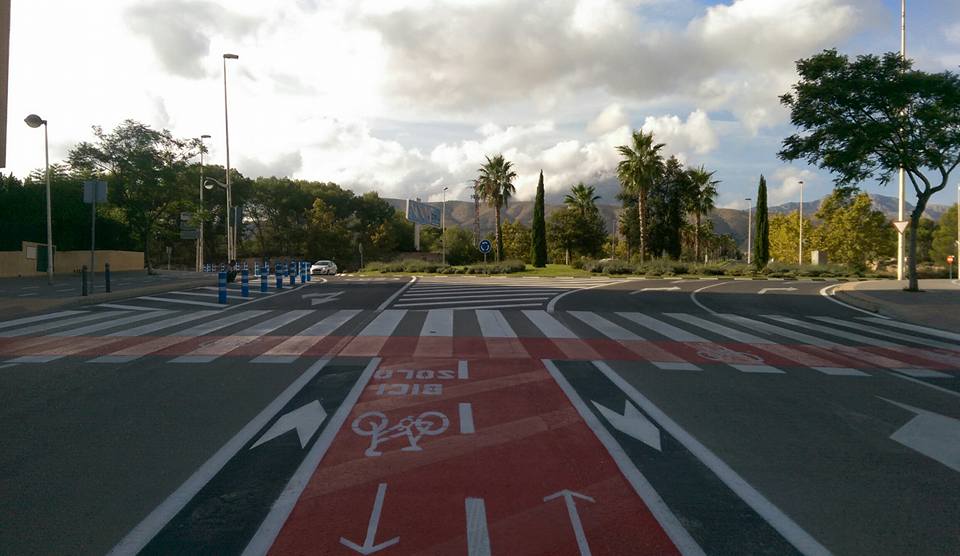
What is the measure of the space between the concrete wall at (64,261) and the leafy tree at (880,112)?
3898cm

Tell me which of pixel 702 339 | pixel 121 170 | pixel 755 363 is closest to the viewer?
pixel 755 363

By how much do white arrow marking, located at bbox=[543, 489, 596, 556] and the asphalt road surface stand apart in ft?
0.06

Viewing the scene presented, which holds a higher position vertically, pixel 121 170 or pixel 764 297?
pixel 121 170

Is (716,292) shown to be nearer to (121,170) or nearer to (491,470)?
(491,470)

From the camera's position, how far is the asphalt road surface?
436 cm

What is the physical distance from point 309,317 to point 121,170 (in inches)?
1074

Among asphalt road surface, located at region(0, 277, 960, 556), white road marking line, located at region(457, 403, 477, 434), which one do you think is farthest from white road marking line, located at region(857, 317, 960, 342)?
white road marking line, located at region(457, 403, 477, 434)

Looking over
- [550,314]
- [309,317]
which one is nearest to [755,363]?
[550,314]

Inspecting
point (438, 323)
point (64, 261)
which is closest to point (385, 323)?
point (438, 323)

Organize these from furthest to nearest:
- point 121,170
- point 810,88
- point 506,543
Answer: point 121,170 < point 810,88 < point 506,543

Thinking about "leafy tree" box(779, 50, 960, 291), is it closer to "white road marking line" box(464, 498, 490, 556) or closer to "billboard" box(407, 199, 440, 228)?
"white road marking line" box(464, 498, 490, 556)

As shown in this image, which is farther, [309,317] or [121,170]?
[121,170]

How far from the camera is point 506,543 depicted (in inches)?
164

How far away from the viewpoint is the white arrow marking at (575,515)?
4115mm
